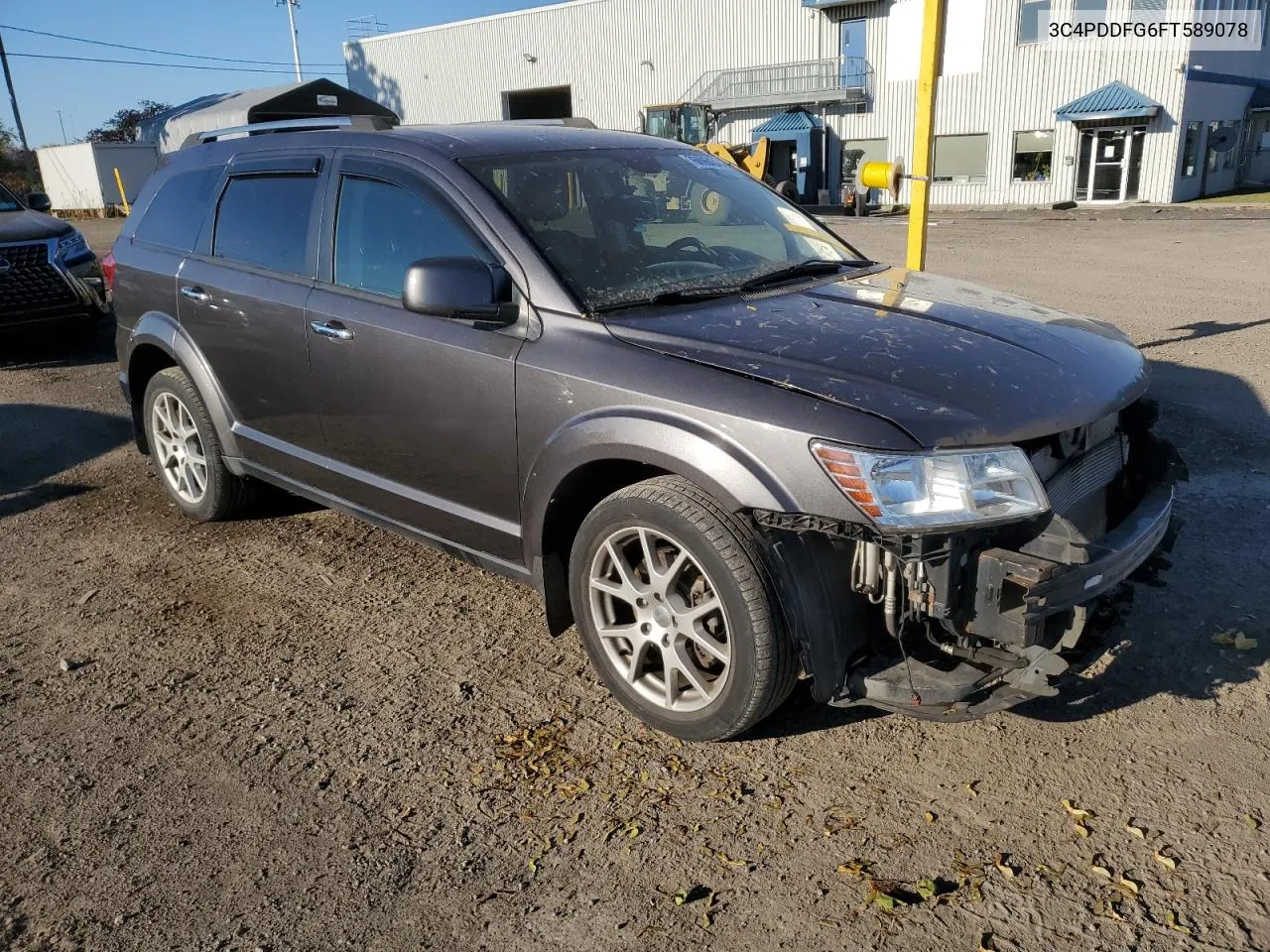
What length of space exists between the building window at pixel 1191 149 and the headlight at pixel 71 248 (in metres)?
33.0

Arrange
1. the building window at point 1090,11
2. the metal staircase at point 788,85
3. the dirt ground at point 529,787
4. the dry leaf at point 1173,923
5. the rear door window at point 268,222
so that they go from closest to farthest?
the dry leaf at point 1173,923 < the dirt ground at point 529,787 < the rear door window at point 268,222 < the building window at point 1090,11 < the metal staircase at point 788,85

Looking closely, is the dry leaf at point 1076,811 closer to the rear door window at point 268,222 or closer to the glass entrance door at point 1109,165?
the rear door window at point 268,222

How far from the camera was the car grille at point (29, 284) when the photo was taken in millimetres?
9289

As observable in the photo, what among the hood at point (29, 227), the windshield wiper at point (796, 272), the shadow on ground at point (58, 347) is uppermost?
the windshield wiper at point (796, 272)

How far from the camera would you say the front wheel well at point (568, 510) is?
127 inches

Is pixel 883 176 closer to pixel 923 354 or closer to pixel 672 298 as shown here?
pixel 672 298

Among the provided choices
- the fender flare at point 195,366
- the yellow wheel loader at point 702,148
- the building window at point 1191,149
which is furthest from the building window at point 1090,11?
the fender flare at point 195,366

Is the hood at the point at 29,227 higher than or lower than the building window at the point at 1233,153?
higher

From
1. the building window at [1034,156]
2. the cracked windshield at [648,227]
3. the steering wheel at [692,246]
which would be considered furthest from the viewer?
the building window at [1034,156]

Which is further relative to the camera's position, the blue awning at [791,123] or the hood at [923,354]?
the blue awning at [791,123]

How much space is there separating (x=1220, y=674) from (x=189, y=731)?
354 cm

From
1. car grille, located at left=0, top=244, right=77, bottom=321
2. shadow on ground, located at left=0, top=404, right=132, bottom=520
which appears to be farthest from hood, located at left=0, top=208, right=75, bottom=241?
shadow on ground, located at left=0, top=404, right=132, bottom=520

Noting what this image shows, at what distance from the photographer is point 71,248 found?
9867 mm

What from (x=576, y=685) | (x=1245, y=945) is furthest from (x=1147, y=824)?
(x=576, y=685)
